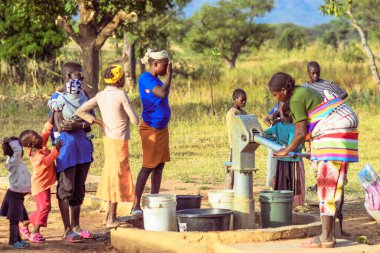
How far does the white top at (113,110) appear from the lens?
724cm

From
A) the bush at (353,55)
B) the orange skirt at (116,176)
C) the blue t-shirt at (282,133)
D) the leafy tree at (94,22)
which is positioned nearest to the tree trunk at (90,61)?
the leafy tree at (94,22)

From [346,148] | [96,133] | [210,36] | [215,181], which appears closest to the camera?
[346,148]

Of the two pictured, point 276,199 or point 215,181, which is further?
point 215,181

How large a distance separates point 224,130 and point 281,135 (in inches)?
291

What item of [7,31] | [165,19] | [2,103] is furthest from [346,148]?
[165,19]

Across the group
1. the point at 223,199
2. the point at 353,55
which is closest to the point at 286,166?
the point at 223,199

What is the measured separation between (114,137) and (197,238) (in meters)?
1.22

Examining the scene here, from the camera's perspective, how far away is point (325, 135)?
6.41 m

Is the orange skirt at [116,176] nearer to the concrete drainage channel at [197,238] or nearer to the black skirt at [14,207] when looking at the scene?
the concrete drainage channel at [197,238]

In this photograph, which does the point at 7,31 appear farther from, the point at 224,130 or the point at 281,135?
the point at 281,135

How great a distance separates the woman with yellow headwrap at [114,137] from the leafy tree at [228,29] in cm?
3286

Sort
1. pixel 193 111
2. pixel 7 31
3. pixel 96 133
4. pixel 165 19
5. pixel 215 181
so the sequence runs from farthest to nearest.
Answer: pixel 165 19
pixel 7 31
pixel 193 111
pixel 96 133
pixel 215 181

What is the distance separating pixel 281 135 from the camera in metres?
8.64

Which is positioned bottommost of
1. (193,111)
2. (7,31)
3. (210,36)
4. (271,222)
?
(271,222)
